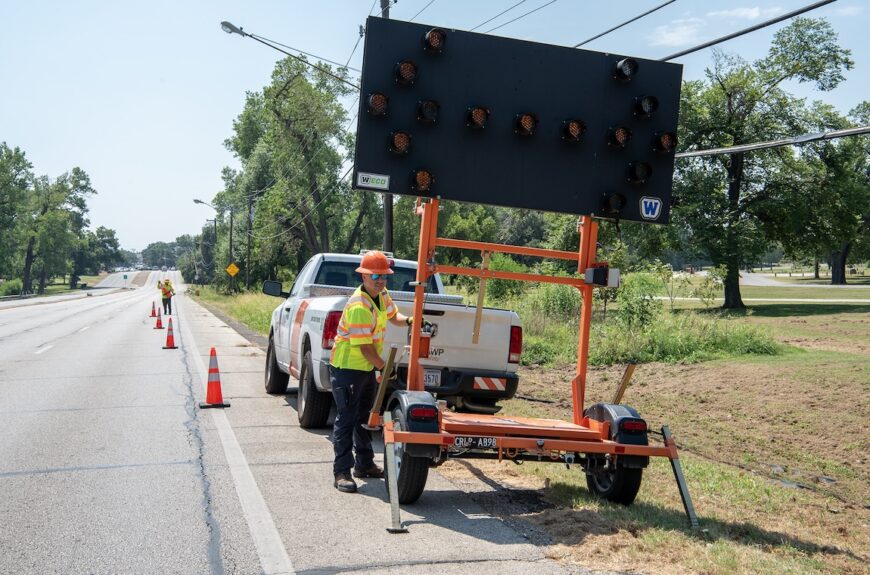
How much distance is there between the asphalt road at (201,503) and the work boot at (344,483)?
87mm

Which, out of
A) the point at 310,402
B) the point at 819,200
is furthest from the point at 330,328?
the point at 819,200

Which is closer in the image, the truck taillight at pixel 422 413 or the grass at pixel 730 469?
the grass at pixel 730 469

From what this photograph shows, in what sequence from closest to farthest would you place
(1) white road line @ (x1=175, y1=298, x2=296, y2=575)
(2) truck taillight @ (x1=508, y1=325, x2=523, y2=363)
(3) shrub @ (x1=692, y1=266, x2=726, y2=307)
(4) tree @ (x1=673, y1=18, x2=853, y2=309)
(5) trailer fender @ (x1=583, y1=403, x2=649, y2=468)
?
1. (1) white road line @ (x1=175, y1=298, x2=296, y2=575)
2. (5) trailer fender @ (x1=583, y1=403, x2=649, y2=468)
3. (2) truck taillight @ (x1=508, y1=325, x2=523, y2=363)
4. (3) shrub @ (x1=692, y1=266, x2=726, y2=307)
5. (4) tree @ (x1=673, y1=18, x2=853, y2=309)

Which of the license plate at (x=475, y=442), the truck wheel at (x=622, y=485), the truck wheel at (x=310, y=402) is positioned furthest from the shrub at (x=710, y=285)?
the license plate at (x=475, y=442)

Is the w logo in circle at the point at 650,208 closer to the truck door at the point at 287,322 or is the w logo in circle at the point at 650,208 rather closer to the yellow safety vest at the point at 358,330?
the yellow safety vest at the point at 358,330

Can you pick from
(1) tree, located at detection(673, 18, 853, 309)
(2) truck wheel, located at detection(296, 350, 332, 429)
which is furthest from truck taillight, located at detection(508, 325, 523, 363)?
(1) tree, located at detection(673, 18, 853, 309)

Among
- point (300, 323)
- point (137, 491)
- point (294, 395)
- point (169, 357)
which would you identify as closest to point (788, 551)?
point (137, 491)

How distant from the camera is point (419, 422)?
6.17m

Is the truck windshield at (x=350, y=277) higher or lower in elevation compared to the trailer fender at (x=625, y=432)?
higher

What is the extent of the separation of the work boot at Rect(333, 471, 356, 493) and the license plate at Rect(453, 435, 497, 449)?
117 cm

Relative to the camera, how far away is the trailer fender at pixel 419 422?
6078mm

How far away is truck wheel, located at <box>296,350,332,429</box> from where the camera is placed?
30.8ft

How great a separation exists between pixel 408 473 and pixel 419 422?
0.42 metres

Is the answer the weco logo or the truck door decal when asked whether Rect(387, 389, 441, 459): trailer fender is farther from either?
the truck door decal
